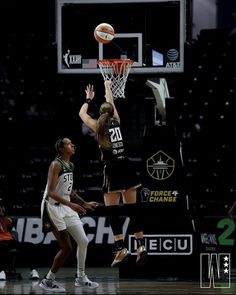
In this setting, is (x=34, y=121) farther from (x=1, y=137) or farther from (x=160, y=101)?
(x=160, y=101)

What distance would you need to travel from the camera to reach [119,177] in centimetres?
1338

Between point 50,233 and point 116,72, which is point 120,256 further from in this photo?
point 50,233

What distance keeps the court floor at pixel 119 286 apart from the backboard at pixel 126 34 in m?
3.31

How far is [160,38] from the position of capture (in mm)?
15508

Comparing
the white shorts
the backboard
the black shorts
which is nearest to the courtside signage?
the black shorts

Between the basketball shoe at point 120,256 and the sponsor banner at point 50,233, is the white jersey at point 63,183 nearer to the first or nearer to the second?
the basketball shoe at point 120,256

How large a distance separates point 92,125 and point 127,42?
Result: 244 cm

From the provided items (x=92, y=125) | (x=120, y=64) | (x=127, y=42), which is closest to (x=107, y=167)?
(x=92, y=125)

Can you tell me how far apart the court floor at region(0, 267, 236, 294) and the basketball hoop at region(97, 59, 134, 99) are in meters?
2.85

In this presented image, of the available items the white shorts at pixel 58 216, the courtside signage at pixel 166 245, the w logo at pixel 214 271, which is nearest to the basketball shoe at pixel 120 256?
the white shorts at pixel 58 216

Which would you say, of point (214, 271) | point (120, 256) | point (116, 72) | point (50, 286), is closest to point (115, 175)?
point (120, 256)

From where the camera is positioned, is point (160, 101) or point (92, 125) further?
point (160, 101)

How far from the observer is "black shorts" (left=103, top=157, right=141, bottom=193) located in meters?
13.4

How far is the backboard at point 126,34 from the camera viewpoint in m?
15.2
